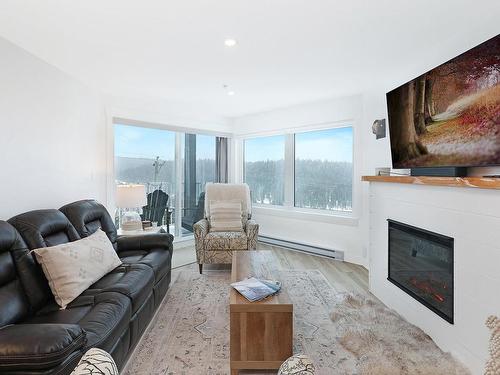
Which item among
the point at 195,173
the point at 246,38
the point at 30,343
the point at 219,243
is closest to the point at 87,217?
the point at 219,243

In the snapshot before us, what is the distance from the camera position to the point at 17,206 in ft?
8.18

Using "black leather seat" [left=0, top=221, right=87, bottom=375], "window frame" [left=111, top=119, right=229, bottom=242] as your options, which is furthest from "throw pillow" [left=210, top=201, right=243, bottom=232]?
"black leather seat" [left=0, top=221, right=87, bottom=375]

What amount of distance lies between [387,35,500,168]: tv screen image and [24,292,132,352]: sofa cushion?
252 centimetres

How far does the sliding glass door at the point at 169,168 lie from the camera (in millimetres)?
4391

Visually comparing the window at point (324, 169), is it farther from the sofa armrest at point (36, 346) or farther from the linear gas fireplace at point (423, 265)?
the sofa armrest at point (36, 346)

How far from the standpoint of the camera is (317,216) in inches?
179

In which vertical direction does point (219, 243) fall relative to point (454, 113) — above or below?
below

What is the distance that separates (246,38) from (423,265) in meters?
2.40

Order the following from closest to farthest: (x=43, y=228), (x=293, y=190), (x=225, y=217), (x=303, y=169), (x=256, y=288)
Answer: (x=256, y=288)
(x=43, y=228)
(x=225, y=217)
(x=303, y=169)
(x=293, y=190)

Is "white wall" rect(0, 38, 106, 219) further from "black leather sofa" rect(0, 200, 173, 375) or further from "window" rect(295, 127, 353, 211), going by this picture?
"window" rect(295, 127, 353, 211)

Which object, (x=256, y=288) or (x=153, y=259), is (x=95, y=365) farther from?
(x=153, y=259)

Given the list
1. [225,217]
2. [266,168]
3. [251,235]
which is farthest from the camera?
[266,168]

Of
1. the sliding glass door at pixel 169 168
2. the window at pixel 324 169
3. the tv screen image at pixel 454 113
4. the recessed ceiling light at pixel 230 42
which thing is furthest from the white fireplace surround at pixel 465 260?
the sliding glass door at pixel 169 168

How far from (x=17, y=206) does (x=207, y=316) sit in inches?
75.3
